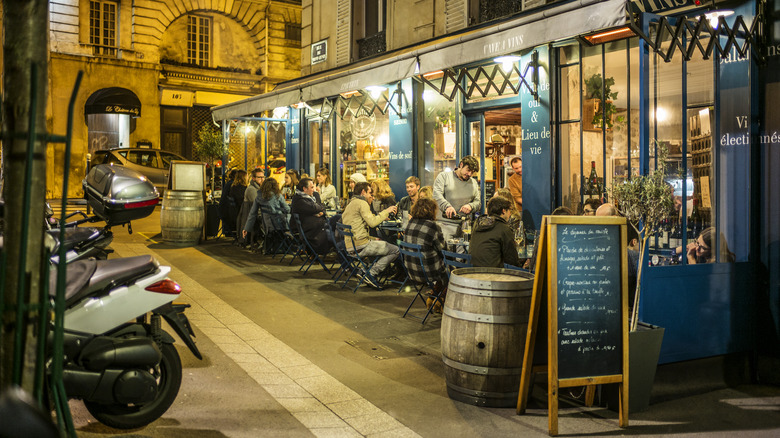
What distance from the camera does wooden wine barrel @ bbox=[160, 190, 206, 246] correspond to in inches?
503

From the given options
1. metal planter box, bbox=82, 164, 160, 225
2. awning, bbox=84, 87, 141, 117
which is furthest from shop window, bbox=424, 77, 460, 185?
awning, bbox=84, 87, 141, 117

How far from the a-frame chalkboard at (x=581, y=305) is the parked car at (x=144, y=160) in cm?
1922

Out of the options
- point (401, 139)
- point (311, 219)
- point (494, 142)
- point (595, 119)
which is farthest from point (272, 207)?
point (595, 119)

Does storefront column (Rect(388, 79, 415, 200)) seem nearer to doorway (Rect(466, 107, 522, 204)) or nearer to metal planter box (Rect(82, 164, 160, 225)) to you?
doorway (Rect(466, 107, 522, 204))

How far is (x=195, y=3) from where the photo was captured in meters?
28.8

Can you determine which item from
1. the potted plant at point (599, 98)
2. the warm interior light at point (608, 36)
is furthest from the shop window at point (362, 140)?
the warm interior light at point (608, 36)

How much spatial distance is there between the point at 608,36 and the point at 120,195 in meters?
6.35

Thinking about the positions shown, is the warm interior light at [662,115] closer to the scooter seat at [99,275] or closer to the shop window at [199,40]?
the scooter seat at [99,275]

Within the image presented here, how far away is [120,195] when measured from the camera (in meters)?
4.56

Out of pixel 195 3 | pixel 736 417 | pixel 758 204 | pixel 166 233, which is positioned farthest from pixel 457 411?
pixel 195 3

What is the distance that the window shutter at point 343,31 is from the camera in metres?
17.3

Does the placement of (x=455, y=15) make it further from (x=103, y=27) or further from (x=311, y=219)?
(x=103, y=27)

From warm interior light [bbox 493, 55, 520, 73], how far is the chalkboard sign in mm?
5446

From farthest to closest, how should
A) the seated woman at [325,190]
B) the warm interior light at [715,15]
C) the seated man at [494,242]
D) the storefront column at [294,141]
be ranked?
the storefront column at [294,141]
the seated woman at [325,190]
the seated man at [494,242]
the warm interior light at [715,15]
